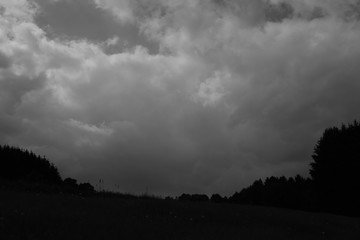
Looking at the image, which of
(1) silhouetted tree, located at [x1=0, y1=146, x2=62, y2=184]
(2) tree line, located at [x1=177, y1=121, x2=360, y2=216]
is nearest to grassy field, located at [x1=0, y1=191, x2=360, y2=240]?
(2) tree line, located at [x1=177, y1=121, x2=360, y2=216]

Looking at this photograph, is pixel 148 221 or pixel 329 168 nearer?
pixel 148 221

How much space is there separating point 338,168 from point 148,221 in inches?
1578

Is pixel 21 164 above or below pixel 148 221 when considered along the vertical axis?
above

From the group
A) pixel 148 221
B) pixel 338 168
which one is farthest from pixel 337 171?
pixel 148 221

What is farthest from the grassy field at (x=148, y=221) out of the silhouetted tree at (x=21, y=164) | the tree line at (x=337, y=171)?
the silhouetted tree at (x=21, y=164)

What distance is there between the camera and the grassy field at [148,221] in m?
16.8

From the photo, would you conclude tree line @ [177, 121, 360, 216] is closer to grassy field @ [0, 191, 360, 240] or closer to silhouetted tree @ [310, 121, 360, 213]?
silhouetted tree @ [310, 121, 360, 213]

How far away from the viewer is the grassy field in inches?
663

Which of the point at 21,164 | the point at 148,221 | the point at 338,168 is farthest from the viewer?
the point at 21,164

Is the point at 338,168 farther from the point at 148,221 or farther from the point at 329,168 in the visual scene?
the point at 148,221

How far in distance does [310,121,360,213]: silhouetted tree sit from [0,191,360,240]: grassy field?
79.8 ft

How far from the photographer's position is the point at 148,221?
823 inches

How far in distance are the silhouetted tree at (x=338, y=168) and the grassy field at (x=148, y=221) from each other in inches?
958

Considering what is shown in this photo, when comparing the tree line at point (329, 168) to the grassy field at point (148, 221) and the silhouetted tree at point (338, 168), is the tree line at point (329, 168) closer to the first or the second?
the silhouetted tree at point (338, 168)
